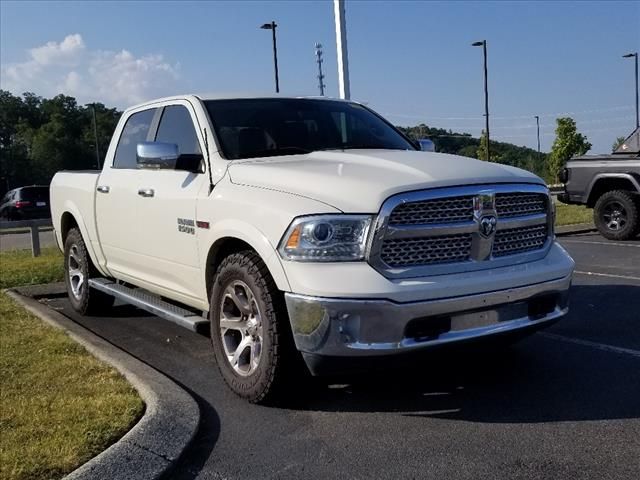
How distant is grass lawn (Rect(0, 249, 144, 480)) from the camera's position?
3.27m

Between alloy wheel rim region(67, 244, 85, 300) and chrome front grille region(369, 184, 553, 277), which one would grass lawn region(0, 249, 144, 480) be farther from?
chrome front grille region(369, 184, 553, 277)

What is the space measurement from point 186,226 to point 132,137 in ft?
6.00

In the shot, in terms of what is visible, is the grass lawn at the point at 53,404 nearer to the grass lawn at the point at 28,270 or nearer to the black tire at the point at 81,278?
the black tire at the point at 81,278

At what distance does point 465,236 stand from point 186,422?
71.4 inches

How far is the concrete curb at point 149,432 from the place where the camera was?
3.17 m

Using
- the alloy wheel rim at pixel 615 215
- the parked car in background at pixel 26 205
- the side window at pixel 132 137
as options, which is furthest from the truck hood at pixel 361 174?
the parked car in background at pixel 26 205

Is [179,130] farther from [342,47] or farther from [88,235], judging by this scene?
[342,47]

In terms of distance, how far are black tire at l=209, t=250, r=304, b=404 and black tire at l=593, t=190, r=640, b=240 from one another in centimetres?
905

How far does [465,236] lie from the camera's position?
12.5 ft

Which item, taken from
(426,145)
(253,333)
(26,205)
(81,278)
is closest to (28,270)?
(81,278)

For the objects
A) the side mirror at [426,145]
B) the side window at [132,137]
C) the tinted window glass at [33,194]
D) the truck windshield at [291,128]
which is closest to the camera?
the truck windshield at [291,128]

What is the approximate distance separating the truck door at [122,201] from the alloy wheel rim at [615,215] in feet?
28.1

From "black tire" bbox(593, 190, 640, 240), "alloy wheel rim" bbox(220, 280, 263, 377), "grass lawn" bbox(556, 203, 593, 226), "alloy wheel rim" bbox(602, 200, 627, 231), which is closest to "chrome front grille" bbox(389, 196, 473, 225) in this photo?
"alloy wheel rim" bbox(220, 280, 263, 377)

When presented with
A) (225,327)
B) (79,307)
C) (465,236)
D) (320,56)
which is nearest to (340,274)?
(465,236)
